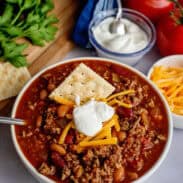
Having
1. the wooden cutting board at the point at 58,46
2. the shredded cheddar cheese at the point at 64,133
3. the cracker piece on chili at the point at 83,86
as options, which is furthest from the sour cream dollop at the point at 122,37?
the shredded cheddar cheese at the point at 64,133

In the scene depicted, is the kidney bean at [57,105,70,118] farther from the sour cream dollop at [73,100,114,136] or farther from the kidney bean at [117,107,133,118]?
the kidney bean at [117,107,133,118]

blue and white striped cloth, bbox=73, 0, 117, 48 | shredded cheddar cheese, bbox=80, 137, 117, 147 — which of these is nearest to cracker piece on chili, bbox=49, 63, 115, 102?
shredded cheddar cheese, bbox=80, 137, 117, 147

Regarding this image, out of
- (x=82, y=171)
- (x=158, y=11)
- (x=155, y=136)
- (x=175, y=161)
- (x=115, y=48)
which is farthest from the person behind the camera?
(x=158, y=11)

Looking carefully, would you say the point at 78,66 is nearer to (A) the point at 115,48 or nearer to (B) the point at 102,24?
(A) the point at 115,48

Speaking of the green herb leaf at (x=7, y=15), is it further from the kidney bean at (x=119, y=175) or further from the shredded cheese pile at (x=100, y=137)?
the kidney bean at (x=119, y=175)

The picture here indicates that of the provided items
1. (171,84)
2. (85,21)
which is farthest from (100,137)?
(85,21)

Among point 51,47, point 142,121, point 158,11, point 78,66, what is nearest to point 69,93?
point 78,66
